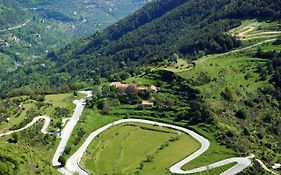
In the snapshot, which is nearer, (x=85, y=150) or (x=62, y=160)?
(x=62, y=160)

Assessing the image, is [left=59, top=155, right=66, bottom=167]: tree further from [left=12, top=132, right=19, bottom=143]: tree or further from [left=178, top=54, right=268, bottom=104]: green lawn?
[left=178, top=54, right=268, bottom=104]: green lawn

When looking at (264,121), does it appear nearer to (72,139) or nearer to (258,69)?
(258,69)

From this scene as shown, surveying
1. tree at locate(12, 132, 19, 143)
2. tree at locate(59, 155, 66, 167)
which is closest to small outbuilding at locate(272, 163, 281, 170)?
tree at locate(59, 155, 66, 167)

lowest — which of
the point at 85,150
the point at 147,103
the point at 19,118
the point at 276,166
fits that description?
the point at 276,166

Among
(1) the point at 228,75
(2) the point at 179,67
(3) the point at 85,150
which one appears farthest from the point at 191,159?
(2) the point at 179,67

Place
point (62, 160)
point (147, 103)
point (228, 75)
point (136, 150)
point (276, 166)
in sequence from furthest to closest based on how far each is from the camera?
point (228, 75)
point (147, 103)
point (136, 150)
point (276, 166)
point (62, 160)

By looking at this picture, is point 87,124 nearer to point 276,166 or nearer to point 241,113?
point 241,113

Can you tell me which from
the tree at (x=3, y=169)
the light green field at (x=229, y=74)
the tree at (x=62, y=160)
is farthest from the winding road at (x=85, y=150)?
the light green field at (x=229, y=74)

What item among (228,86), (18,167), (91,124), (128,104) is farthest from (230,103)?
(18,167)
